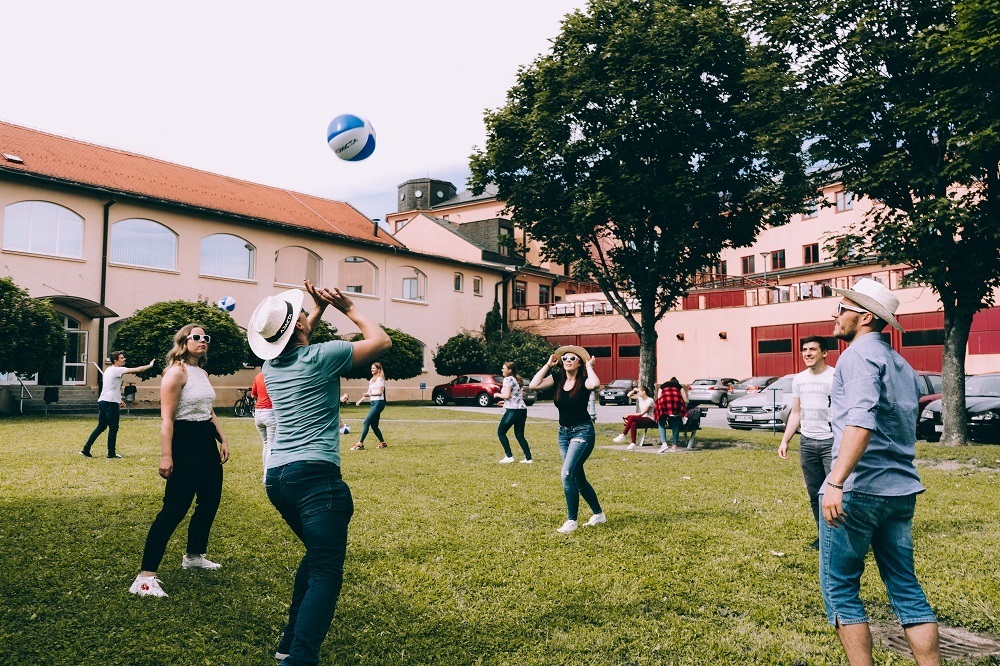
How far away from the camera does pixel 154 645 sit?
4395 mm

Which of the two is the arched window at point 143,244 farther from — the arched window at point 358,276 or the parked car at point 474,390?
the parked car at point 474,390

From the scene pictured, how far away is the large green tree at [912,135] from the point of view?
14.3 meters

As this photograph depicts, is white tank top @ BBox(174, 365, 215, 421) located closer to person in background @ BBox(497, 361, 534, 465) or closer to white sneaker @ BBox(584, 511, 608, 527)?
A: white sneaker @ BBox(584, 511, 608, 527)

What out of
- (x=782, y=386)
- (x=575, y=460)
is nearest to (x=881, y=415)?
(x=575, y=460)

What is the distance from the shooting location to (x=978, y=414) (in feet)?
57.4

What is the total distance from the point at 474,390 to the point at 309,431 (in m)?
31.4

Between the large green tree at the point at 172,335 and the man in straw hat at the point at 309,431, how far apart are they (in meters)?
21.4

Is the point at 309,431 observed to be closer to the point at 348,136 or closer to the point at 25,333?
the point at 348,136

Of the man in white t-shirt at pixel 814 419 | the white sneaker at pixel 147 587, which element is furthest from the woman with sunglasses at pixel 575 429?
the white sneaker at pixel 147 587

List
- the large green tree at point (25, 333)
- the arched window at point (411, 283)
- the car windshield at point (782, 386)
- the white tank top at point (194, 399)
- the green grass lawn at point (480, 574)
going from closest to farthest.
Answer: the green grass lawn at point (480, 574), the white tank top at point (194, 399), the large green tree at point (25, 333), the car windshield at point (782, 386), the arched window at point (411, 283)

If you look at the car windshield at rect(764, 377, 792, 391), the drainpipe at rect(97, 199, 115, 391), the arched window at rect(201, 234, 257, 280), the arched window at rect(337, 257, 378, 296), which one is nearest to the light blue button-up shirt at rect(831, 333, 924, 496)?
the car windshield at rect(764, 377, 792, 391)

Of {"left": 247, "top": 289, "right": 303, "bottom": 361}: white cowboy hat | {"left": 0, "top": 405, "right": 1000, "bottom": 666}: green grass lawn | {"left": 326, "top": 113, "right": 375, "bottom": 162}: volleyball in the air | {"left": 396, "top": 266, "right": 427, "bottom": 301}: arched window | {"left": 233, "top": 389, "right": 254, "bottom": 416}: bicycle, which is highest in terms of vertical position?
{"left": 396, "top": 266, "right": 427, "bottom": 301}: arched window

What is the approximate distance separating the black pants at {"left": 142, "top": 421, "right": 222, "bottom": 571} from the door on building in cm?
2496

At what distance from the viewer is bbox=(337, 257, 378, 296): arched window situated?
123ft
